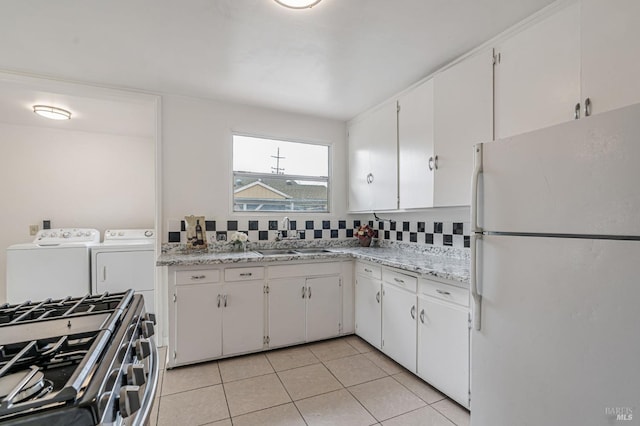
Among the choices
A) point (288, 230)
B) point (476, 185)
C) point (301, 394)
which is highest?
point (476, 185)

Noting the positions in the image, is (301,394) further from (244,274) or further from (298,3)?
(298,3)

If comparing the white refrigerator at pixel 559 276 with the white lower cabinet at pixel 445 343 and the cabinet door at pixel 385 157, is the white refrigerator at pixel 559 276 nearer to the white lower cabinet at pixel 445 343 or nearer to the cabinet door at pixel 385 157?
the white lower cabinet at pixel 445 343

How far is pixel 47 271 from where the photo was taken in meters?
2.97

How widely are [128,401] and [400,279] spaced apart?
195cm

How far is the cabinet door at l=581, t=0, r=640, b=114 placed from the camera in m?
1.26

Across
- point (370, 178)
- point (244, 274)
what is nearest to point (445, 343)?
point (244, 274)

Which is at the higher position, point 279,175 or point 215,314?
point 279,175

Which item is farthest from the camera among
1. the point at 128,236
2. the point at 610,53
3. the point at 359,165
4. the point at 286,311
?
the point at 128,236

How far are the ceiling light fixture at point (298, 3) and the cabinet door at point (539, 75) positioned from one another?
4.02 ft

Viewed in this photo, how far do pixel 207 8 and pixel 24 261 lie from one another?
3158mm

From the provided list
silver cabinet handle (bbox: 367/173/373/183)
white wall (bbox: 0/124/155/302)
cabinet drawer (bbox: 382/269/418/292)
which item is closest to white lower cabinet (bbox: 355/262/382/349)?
cabinet drawer (bbox: 382/269/418/292)

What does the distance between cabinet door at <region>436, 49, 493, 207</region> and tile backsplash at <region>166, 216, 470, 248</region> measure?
457 mm

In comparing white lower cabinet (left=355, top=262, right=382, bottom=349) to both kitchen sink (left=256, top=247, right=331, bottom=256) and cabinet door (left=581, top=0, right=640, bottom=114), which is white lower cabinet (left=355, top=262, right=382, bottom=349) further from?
cabinet door (left=581, top=0, right=640, bottom=114)

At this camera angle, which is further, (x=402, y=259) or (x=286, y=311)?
(x=286, y=311)
